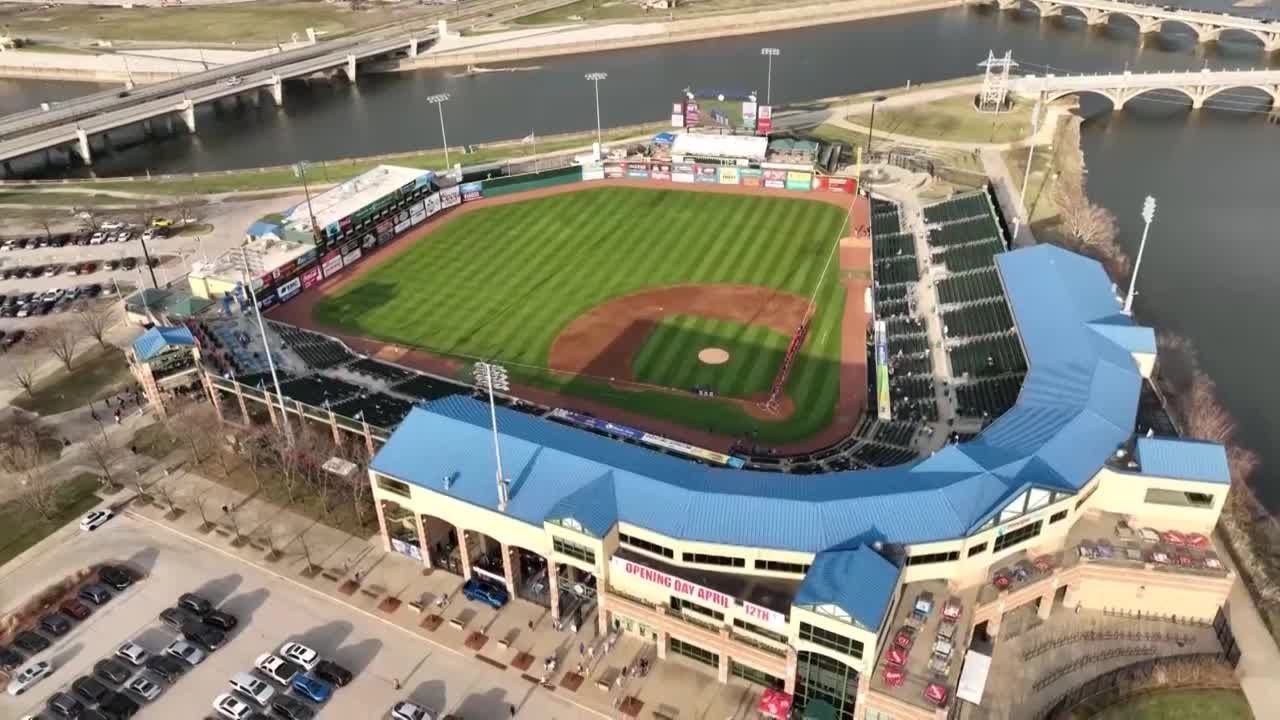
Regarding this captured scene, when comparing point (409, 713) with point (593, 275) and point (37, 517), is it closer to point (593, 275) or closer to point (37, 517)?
point (37, 517)

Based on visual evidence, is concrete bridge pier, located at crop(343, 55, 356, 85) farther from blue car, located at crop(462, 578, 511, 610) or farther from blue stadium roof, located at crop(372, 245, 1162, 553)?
blue car, located at crop(462, 578, 511, 610)

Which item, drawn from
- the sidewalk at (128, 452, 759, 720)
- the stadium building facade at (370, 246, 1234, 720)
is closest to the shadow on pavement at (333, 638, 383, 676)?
the sidewalk at (128, 452, 759, 720)

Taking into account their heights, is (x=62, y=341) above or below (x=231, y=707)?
above

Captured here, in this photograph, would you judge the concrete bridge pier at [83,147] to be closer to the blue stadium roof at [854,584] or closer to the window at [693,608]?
the window at [693,608]

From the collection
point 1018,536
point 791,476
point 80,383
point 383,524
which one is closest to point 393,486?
point 383,524

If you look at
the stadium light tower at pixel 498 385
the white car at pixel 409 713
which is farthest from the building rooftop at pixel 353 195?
the white car at pixel 409 713

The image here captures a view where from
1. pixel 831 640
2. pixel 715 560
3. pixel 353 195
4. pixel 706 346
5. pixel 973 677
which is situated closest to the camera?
pixel 831 640
